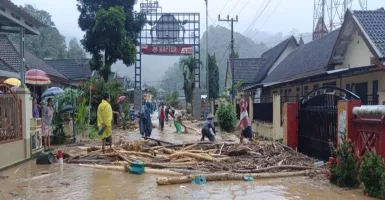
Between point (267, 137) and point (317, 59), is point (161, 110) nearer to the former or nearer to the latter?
point (267, 137)

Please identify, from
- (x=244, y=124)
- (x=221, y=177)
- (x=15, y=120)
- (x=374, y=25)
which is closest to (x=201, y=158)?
(x=221, y=177)

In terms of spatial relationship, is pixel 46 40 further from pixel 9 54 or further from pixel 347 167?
pixel 347 167

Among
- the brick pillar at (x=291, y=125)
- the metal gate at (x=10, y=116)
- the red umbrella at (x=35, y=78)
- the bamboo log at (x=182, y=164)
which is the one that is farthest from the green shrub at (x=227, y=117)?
the metal gate at (x=10, y=116)

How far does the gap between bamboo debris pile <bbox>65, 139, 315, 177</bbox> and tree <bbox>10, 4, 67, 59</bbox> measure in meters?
41.7

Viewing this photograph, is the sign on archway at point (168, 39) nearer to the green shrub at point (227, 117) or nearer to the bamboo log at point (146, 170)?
the green shrub at point (227, 117)

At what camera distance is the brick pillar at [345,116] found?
8.59 m

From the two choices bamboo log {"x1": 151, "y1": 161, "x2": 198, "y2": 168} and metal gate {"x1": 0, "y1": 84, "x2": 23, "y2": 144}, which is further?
metal gate {"x1": 0, "y1": 84, "x2": 23, "y2": 144}

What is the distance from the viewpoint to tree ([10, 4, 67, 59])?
50.1 meters

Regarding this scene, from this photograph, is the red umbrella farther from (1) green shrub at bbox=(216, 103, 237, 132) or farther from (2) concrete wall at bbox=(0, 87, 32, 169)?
(1) green shrub at bbox=(216, 103, 237, 132)

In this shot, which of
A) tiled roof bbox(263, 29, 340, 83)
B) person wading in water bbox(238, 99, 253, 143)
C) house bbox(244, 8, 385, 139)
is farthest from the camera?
tiled roof bbox(263, 29, 340, 83)

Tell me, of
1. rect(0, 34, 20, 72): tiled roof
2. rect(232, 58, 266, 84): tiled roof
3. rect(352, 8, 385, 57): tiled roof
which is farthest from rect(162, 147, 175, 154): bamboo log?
rect(232, 58, 266, 84): tiled roof

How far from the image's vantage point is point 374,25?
56.6 ft

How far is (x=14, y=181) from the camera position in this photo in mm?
8367

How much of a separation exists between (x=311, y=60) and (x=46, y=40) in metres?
39.0
